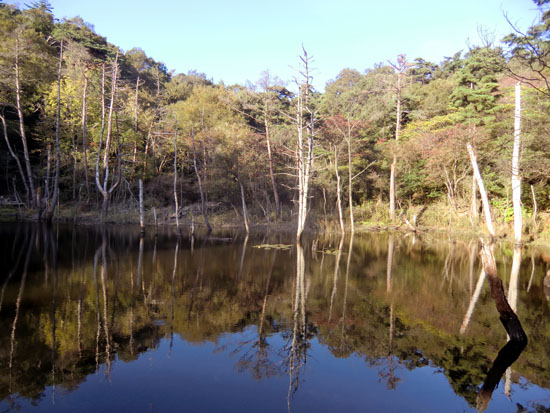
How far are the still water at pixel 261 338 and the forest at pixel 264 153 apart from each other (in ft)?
38.4

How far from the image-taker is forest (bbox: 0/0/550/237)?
78.6 feet

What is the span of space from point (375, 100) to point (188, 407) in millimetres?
33405

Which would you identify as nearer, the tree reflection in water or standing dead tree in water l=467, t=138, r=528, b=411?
the tree reflection in water

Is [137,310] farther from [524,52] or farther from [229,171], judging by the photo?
[229,171]

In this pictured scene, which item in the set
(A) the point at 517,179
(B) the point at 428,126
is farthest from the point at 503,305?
(B) the point at 428,126

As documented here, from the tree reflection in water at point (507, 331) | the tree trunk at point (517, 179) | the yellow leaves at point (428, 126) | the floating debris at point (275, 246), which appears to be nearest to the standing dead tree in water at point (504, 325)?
the tree reflection in water at point (507, 331)

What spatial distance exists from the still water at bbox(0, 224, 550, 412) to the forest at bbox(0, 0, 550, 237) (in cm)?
1170

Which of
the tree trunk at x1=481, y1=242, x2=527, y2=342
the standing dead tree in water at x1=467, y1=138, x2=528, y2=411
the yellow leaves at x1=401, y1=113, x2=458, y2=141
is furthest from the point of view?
the yellow leaves at x1=401, y1=113, x2=458, y2=141

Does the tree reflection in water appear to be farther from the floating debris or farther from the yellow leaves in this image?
the yellow leaves

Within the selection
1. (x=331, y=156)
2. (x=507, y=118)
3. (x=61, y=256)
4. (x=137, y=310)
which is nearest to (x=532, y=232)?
(x=507, y=118)

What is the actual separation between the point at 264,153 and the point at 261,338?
23.6 meters

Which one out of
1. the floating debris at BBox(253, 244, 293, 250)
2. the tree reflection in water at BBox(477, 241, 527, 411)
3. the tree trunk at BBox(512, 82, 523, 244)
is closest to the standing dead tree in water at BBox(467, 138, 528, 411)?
the tree reflection in water at BBox(477, 241, 527, 411)

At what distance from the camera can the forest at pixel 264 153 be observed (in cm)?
2395

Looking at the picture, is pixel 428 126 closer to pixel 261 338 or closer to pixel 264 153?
pixel 264 153
